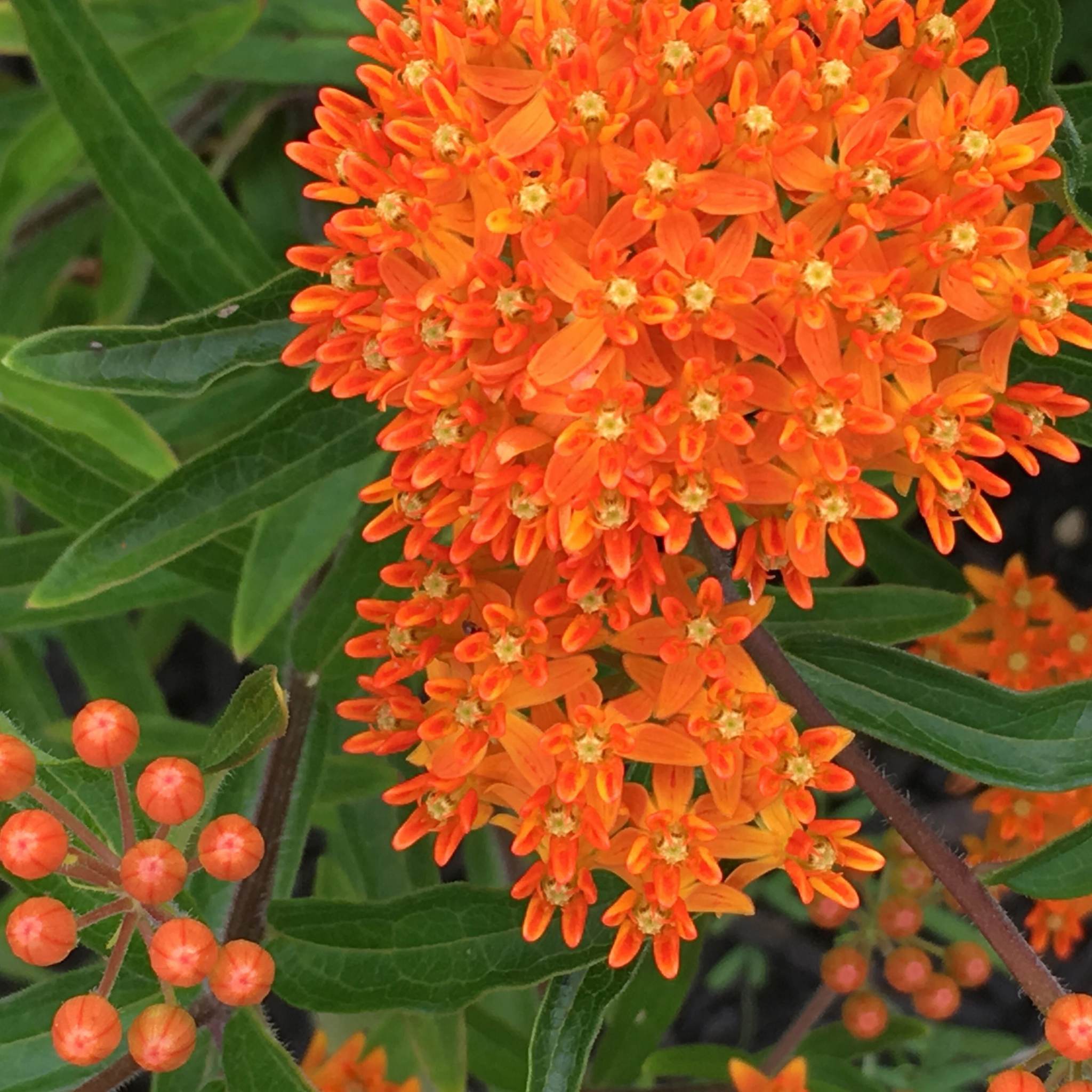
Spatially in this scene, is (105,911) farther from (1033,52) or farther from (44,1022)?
(1033,52)

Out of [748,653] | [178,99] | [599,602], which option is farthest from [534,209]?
[178,99]

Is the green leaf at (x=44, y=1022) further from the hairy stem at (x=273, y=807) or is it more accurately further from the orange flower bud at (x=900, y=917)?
the orange flower bud at (x=900, y=917)

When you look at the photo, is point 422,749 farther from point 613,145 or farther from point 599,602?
point 613,145

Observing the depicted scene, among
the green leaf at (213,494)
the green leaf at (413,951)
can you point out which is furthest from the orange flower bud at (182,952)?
the green leaf at (213,494)

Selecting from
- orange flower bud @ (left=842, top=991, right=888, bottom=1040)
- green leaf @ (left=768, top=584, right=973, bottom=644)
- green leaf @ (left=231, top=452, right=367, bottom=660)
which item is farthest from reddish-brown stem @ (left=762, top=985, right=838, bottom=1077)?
green leaf @ (left=231, top=452, right=367, bottom=660)

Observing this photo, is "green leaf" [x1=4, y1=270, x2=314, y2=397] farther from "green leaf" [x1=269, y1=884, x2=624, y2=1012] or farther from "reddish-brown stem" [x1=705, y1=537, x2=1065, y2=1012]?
"green leaf" [x1=269, y1=884, x2=624, y2=1012]

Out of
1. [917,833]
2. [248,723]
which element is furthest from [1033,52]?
[248,723]
